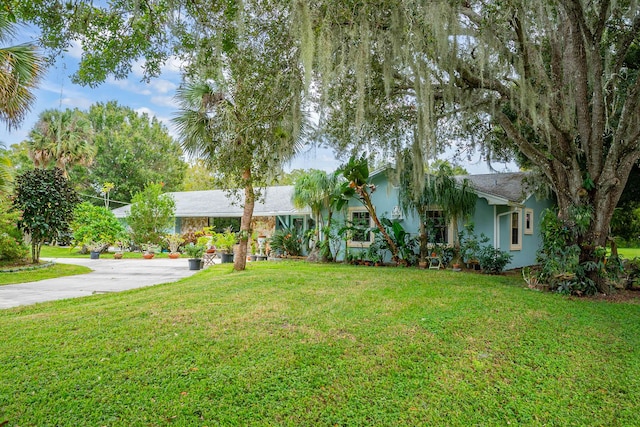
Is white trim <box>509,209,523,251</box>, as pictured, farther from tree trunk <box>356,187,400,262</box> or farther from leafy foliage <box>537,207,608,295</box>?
leafy foliage <box>537,207,608,295</box>

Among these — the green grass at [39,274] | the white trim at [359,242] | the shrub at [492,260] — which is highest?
the white trim at [359,242]

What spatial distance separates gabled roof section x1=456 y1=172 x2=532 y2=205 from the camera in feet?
36.5

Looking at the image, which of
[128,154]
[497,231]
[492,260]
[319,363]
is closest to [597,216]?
[492,260]

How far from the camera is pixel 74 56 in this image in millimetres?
4363

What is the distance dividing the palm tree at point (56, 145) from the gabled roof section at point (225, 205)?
386cm

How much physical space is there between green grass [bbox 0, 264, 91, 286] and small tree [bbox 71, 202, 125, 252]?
18.2 ft

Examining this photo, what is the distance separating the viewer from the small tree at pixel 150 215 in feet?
60.4

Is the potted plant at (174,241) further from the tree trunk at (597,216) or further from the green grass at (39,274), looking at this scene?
the tree trunk at (597,216)

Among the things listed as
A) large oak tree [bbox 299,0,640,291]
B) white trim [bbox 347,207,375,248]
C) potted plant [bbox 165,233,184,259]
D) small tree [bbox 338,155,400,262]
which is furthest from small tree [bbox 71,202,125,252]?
large oak tree [bbox 299,0,640,291]

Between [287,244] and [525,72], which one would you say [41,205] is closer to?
[287,244]

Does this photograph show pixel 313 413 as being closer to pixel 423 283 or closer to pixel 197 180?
pixel 423 283

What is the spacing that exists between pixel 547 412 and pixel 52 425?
12.3 feet

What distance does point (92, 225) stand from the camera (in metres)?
17.7

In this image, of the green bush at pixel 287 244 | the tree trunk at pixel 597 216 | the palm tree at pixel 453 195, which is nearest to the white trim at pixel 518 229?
the palm tree at pixel 453 195
